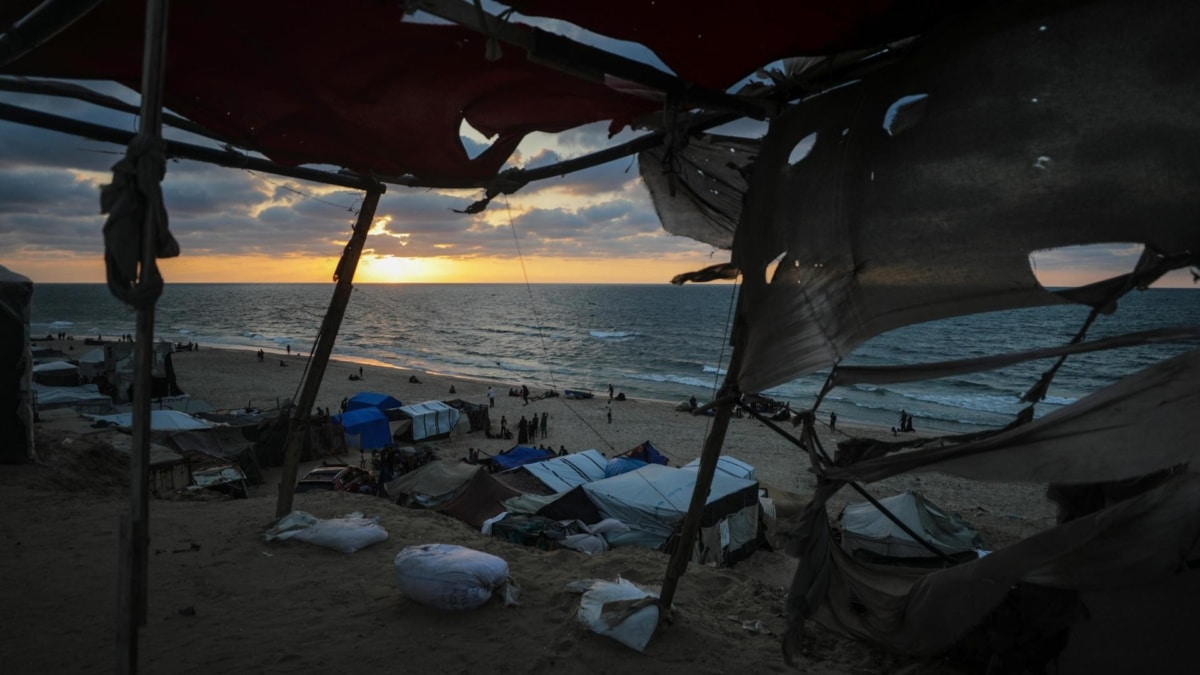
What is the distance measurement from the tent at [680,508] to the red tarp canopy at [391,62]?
9044 mm

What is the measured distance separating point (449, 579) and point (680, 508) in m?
7.77

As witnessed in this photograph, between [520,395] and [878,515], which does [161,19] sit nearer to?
[878,515]

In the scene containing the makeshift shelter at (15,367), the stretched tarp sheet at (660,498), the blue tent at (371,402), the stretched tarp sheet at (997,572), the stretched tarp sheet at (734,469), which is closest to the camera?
the stretched tarp sheet at (997,572)

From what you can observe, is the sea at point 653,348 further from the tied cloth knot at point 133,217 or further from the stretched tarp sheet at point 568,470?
the tied cloth knot at point 133,217

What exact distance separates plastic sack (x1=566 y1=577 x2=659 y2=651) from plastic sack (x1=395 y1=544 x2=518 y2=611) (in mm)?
752

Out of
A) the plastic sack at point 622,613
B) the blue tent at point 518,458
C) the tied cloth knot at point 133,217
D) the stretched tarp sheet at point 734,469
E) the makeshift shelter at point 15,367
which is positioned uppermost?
the tied cloth knot at point 133,217

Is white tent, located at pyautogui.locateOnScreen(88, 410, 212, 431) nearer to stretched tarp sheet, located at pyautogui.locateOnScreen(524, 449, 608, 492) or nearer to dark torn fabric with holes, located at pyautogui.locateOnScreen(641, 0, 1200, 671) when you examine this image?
stretched tarp sheet, located at pyautogui.locateOnScreen(524, 449, 608, 492)

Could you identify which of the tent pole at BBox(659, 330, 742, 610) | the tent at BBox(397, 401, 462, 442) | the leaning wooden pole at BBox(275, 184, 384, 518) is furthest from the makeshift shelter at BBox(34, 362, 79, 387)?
the tent pole at BBox(659, 330, 742, 610)

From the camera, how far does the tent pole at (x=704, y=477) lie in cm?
404

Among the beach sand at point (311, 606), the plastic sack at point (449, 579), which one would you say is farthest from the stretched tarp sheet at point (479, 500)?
the plastic sack at point (449, 579)

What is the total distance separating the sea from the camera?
131 ft

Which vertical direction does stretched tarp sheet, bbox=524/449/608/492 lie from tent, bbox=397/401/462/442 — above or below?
above

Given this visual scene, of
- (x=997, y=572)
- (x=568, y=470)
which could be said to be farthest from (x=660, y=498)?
(x=997, y=572)

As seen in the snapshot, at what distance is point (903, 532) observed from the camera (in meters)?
11.8
